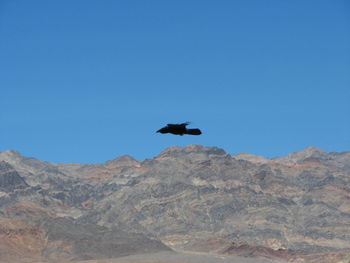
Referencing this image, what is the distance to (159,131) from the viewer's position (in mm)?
39688

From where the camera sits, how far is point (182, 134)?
39938 mm

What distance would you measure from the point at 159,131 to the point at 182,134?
3.73ft
